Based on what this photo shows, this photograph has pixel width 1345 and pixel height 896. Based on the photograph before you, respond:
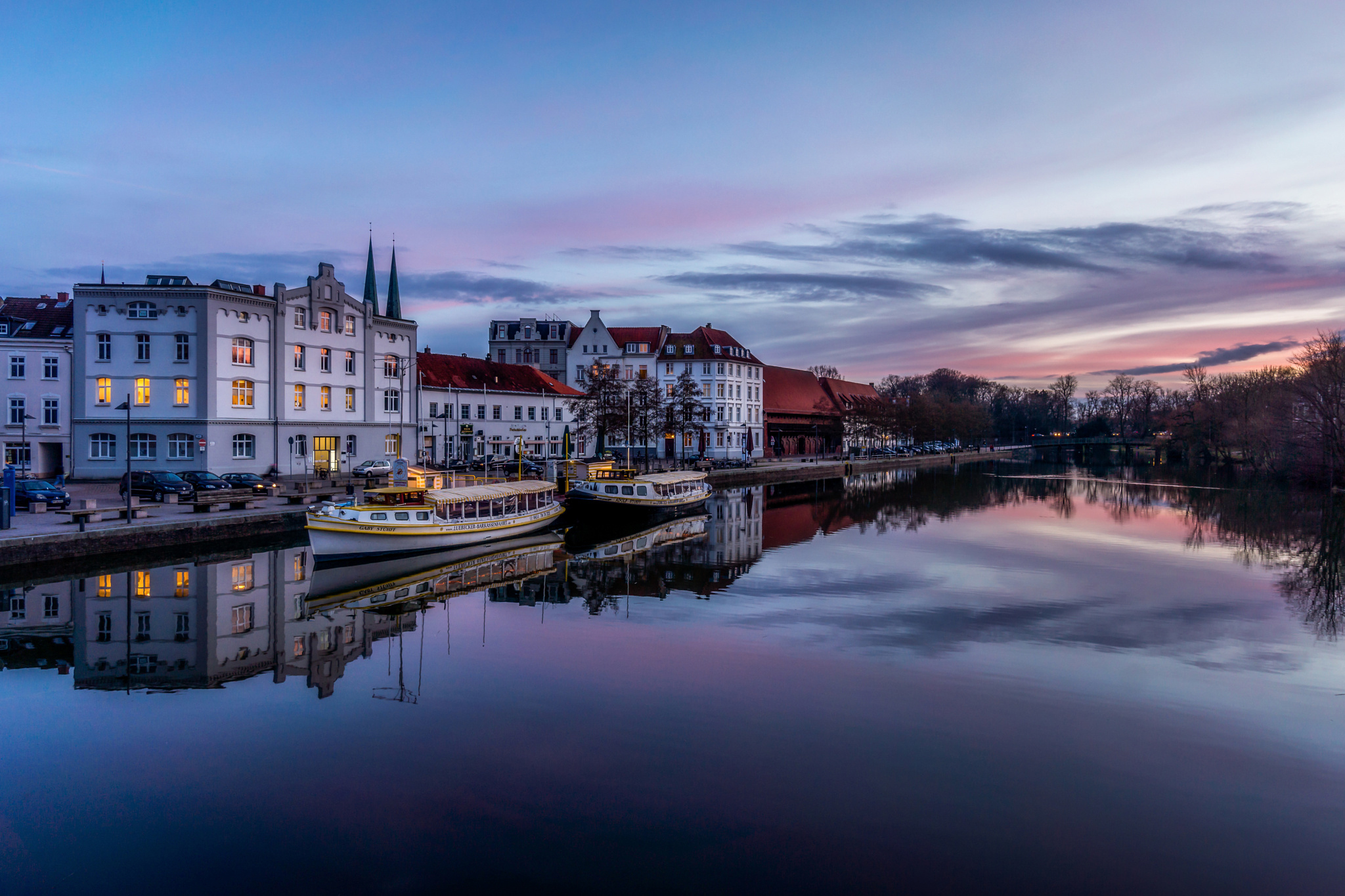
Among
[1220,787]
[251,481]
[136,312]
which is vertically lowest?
[1220,787]

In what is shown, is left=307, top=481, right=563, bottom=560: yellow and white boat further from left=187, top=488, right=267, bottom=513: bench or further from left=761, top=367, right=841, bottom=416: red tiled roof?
left=761, top=367, right=841, bottom=416: red tiled roof

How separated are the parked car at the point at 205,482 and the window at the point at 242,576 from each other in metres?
12.7

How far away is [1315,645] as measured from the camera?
18.6 metres

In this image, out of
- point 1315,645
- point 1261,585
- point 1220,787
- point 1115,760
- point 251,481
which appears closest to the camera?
point 1220,787

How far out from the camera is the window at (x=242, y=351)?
42844mm

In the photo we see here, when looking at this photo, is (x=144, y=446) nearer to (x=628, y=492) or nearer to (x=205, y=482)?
(x=205, y=482)

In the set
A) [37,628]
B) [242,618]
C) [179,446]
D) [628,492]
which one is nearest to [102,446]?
[179,446]

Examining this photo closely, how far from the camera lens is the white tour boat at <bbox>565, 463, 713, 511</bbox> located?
3981cm

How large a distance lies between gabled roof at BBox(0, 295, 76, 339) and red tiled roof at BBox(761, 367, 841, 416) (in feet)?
205

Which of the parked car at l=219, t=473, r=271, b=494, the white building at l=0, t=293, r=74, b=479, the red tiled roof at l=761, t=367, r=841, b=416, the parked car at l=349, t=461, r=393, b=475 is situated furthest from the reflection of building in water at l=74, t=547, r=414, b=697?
the red tiled roof at l=761, t=367, r=841, b=416

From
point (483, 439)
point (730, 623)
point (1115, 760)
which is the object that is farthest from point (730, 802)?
point (483, 439)

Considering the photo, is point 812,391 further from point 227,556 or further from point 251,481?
point 227,556

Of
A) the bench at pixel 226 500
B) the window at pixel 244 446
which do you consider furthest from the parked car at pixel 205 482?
the window at pixel 244 446

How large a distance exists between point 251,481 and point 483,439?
882 inches
